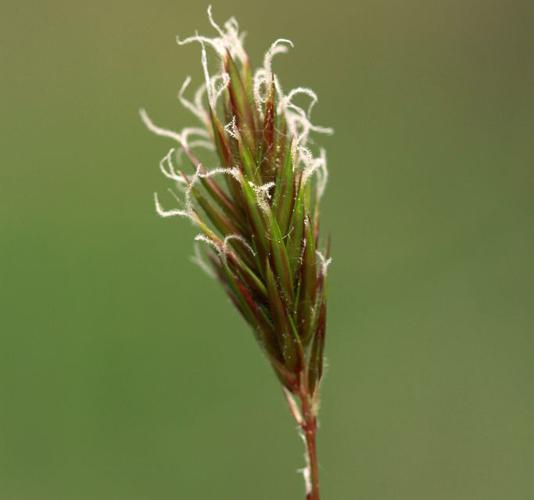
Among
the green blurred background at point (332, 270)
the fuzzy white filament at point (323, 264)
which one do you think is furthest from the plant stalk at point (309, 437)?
the green blurred background at point (332, 270)

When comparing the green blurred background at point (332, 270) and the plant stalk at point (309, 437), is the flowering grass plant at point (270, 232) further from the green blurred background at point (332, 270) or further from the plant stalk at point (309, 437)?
the green blurred background at point (332, 270)

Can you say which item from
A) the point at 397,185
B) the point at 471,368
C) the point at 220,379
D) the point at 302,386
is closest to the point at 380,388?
the point at 471,368

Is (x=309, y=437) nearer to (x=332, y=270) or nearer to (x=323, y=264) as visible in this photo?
(x=323, y=264)

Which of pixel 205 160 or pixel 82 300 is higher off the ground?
pixel 205 160

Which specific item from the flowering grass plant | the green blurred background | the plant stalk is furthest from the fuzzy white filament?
the green blurred background

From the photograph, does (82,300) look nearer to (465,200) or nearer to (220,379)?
(220,379)

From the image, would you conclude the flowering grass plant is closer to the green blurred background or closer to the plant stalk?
the plant stalk

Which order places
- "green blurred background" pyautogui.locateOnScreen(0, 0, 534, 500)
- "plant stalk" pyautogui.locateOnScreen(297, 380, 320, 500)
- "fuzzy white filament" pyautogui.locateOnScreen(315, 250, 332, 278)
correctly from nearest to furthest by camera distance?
"plant stalk" pyautogui.locateOnScreen(297, 380, 320, 500)
"fuzzy white filament" pyautogui.locateOnScreen(315, 250, 332, 278)
"green blurred background" pyautogui.locateOnScreen(0, 0, 534, 500)

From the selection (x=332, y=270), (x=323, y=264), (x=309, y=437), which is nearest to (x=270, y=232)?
(x=323, y=264)
